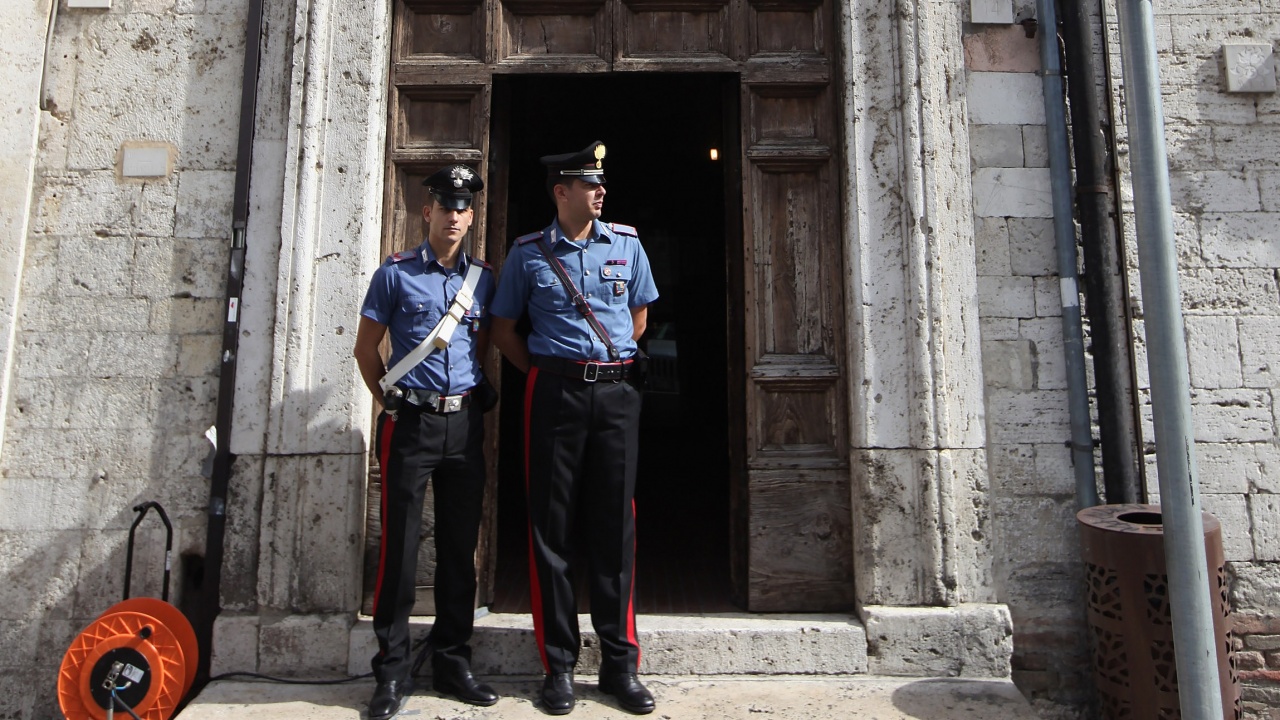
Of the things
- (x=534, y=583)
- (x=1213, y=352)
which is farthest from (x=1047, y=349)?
(x=534, y=583)

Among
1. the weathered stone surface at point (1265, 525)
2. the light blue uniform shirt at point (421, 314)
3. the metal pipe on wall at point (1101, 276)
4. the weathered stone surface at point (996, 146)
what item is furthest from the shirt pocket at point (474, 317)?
the weathered stone surface at point (1265, 525)

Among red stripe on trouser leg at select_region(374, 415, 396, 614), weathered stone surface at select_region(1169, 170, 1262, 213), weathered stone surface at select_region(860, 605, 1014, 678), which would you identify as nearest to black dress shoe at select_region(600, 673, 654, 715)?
red stripe on trouser leg at select_region(374, 415, 396, 614)

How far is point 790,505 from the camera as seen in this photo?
3.94 m

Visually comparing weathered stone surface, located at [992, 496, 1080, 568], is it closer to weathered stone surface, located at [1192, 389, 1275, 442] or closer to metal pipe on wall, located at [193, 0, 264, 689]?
weathered stone surface, located at [1192, 389, 1275, 442]

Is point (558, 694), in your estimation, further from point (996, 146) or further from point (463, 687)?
point (996, 146)

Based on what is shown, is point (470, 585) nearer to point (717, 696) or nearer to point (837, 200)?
point (717, 696)

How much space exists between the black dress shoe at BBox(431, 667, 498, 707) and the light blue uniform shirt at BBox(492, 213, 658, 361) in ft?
4.33

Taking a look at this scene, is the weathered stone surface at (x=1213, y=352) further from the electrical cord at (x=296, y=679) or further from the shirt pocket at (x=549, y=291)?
the electrical cord at (x=296, y=679)

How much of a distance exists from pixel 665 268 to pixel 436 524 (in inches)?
307

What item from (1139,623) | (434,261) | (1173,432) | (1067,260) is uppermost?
(1067,260)

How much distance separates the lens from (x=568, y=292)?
130 inches

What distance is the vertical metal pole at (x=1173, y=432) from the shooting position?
2.28 metres

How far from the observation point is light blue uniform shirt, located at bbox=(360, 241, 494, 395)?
10.7ft

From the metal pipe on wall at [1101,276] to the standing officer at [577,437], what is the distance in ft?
7.28
